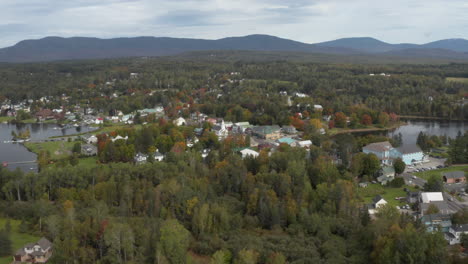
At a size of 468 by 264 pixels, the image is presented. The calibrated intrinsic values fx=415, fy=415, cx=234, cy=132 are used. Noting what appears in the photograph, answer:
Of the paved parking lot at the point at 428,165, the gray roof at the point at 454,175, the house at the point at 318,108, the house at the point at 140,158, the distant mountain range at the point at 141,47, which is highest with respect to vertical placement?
the distant mountain range at the point at 141,47

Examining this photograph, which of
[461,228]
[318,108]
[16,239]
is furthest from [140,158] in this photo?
[318,108]

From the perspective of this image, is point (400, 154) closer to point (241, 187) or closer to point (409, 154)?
point (409, 154)

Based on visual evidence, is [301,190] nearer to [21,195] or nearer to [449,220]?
[449,220]

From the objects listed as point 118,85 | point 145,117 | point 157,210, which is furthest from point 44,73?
point 157,210

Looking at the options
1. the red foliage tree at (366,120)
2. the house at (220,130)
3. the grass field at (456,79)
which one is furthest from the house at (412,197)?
the grass field at (456,79)

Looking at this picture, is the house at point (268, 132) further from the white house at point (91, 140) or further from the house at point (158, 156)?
the white house at point (91, 140)

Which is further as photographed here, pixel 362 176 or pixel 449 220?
pixel 362 176

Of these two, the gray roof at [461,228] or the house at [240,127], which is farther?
the house at [240,127]
